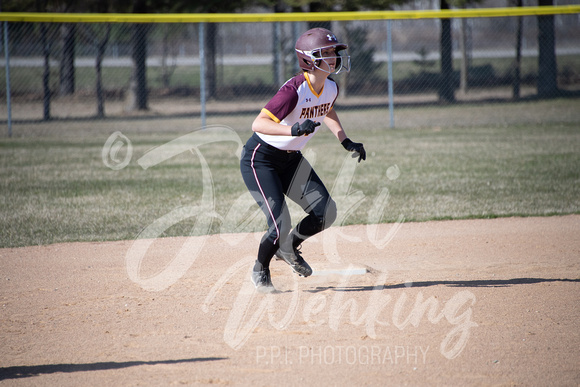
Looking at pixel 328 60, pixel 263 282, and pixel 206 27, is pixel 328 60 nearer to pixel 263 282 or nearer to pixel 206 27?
pixel 263 282

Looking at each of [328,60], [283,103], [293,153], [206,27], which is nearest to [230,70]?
[206,27]

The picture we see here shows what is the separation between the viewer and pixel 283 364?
3.20 metres

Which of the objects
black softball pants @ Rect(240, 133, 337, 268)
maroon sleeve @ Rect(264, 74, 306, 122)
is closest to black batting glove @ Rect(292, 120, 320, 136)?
maroon sleeve @ Rect(264, 74, 306, 122)

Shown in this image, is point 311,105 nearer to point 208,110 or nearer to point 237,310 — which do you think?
point 237,310

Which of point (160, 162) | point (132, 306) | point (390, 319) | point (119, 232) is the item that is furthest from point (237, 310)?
point (160, 162)

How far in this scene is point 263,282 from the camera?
4500 mm

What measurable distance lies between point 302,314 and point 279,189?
978 millimetres

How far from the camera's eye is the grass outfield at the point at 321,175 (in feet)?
22.8

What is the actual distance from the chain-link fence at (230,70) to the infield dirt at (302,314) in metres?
9.76

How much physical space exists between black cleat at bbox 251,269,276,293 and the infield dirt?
80mm

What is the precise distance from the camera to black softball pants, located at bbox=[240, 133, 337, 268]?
4277 mm

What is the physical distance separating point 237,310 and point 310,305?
551 millimetres

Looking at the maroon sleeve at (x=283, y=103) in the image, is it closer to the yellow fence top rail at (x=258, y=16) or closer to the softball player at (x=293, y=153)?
the softball player at (x=293, y=153)

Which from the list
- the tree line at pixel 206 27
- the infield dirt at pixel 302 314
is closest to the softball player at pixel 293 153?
the infield dirt at pixel 302 314
